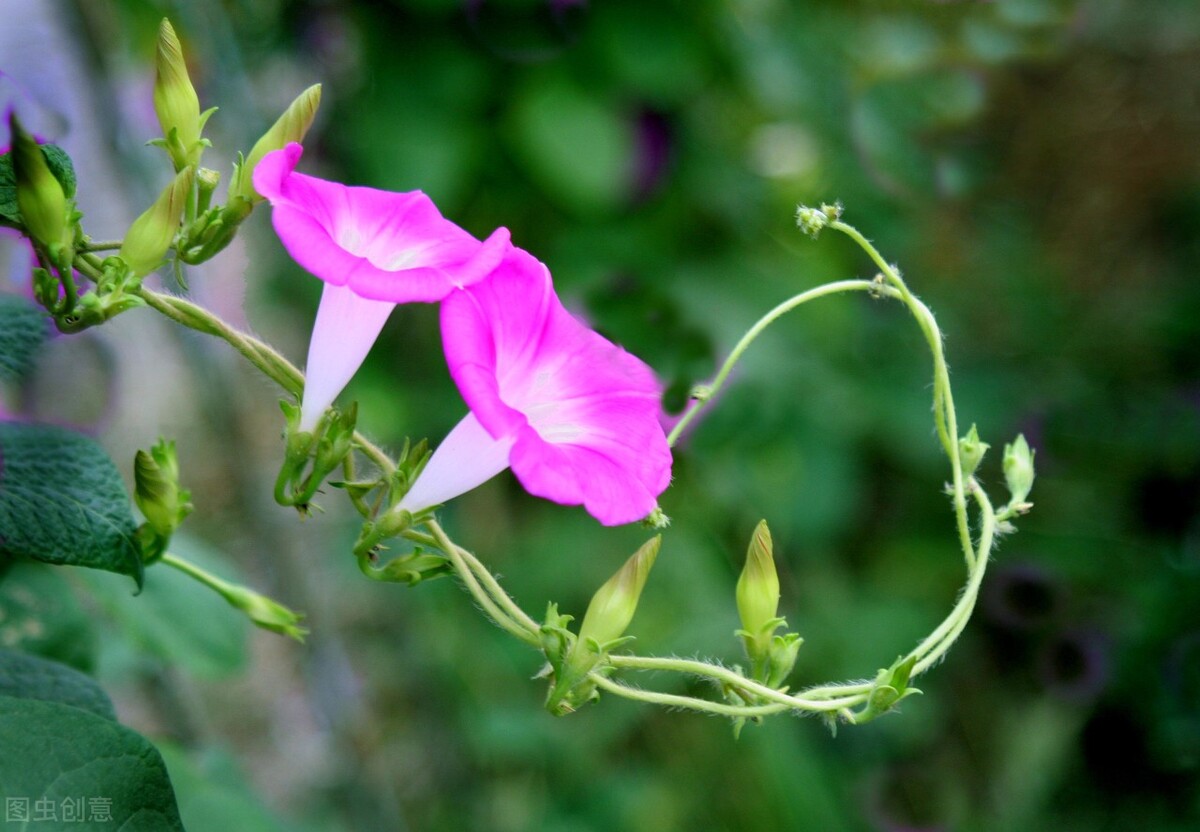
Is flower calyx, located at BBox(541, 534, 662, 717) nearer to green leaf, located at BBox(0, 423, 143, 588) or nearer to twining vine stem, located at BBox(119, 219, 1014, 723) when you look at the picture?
twining vine stem, located at BBox(119, 219, 1014, 723)

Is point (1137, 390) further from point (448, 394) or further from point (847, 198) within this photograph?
point (448, 394)

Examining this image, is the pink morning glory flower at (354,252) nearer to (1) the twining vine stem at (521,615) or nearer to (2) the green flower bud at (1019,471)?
(1) the twining vine stem at (521,615)

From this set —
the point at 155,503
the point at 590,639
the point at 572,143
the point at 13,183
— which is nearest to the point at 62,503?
the point at 155,503

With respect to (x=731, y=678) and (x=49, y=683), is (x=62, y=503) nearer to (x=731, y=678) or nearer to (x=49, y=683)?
(x=49, y=683)

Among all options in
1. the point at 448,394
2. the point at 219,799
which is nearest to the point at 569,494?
the point at 219,799

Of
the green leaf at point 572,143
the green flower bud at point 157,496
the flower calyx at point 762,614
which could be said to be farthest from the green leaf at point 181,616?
the green leaf at point 572,143

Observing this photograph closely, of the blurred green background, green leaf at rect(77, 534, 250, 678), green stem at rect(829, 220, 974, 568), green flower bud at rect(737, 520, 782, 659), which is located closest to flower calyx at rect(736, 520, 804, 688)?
green flower bud at rect(737, 520, 782, 659)
